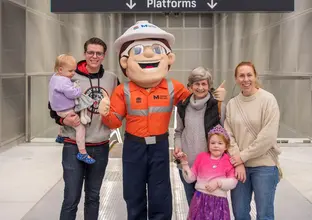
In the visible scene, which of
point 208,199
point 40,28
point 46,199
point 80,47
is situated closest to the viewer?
point 208,199

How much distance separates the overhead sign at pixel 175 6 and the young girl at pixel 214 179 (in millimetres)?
2869

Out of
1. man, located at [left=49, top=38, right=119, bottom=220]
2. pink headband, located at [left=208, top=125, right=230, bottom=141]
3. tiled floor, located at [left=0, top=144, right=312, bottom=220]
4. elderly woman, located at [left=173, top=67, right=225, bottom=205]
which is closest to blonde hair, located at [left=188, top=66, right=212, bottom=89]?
elderly woman, located at [left=173, top=67, right=225, bottom=205]

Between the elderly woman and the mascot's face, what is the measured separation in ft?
0.91

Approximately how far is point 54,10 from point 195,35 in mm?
11948

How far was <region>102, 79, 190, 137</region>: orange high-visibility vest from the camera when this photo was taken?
10.4 feet

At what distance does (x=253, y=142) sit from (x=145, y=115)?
0.80 meters

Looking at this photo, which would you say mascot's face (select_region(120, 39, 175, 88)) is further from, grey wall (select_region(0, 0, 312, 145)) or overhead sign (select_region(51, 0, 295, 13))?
grey wall (select_region(0, 0, 312, 145))

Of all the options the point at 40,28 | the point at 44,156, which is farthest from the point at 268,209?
the point at 40,28

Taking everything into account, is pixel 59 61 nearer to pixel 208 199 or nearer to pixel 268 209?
pixel 208 199

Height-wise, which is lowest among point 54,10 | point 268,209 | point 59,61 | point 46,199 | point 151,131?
point 46,199

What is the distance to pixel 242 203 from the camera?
306 cm

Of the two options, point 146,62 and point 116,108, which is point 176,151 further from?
point 146,62

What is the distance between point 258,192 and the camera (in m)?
3.00

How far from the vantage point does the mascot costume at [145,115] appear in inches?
125
